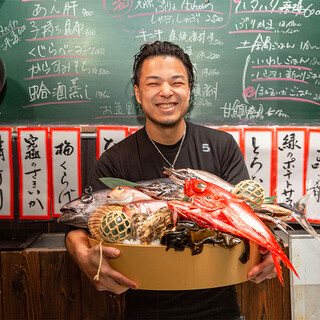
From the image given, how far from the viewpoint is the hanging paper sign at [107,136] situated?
7.70ft

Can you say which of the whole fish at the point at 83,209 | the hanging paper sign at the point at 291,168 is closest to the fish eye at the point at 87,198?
the whole fish at the point at 83,209

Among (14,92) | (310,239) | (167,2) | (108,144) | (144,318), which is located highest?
(167,2)

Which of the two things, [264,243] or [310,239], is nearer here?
[264,243]

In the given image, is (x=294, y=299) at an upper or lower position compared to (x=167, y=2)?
lower

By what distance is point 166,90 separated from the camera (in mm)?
1413

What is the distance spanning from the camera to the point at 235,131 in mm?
2354

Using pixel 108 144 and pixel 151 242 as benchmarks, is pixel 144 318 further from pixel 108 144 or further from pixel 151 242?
pixel 108 144

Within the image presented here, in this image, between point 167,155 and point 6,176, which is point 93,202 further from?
point 6,176

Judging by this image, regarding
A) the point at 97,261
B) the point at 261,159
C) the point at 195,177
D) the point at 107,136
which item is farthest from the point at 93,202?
the point at 261,159

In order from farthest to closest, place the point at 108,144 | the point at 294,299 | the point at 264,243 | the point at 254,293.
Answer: the point at 108,144, the point at 254,293, the point at 294,299, the point at 264,243

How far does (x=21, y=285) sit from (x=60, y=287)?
250 mm

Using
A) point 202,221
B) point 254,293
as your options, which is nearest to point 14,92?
point 202,221

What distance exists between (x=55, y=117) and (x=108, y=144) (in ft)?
1.42

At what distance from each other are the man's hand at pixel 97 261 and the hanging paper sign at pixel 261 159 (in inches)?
58.0
